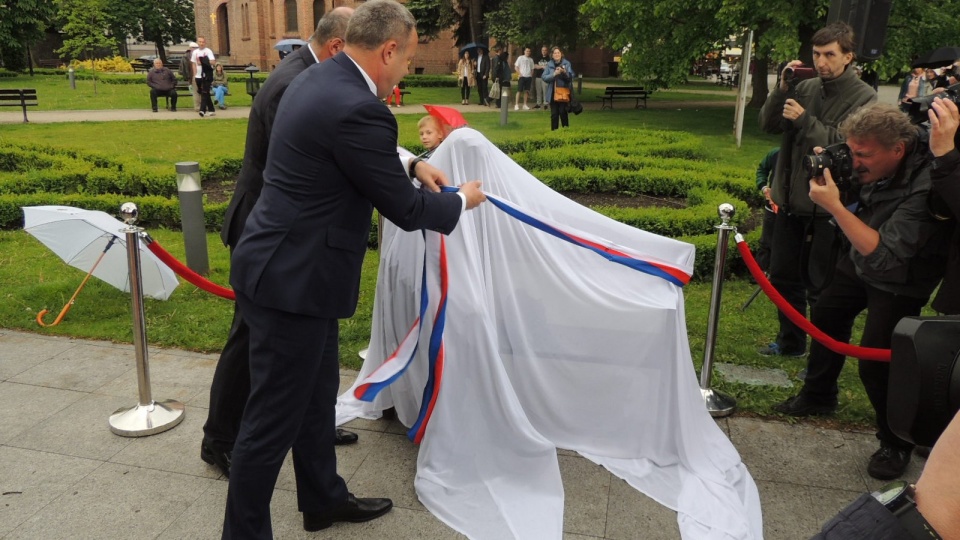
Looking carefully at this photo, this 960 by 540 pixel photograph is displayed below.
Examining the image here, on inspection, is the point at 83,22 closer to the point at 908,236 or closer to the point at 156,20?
the point at 156,20

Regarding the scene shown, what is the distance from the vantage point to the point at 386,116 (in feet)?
9.04

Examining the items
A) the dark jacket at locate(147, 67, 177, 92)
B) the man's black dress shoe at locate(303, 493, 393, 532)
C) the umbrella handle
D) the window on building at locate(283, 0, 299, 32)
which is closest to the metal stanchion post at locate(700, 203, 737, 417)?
the man's black dress shoe at locate(303, 493, 393, 532)

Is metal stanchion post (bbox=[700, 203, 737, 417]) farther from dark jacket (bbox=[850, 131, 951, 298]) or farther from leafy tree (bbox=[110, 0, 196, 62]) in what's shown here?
leafy tree (bbox=[110, 0, 196, 62])

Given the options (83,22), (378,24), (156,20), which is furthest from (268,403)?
(156,20)

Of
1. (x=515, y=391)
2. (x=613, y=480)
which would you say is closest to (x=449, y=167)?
(x=515, y=391)

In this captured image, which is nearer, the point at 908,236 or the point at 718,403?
the point at 908,236

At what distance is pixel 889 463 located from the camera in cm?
384

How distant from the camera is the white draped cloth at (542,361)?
3650 mm

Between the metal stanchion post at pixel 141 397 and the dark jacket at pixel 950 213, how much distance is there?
3.93 metres

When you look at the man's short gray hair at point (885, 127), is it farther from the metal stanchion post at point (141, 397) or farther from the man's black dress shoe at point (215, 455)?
the metal stanchion post at point (141, 397)

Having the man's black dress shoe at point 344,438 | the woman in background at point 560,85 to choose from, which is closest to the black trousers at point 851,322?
the man's black dress shoe at point 344,438

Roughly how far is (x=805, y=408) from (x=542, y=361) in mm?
1725

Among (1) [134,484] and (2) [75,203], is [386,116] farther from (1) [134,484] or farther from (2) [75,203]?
(2) [75,203]

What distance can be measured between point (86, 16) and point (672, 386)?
3339 cm
